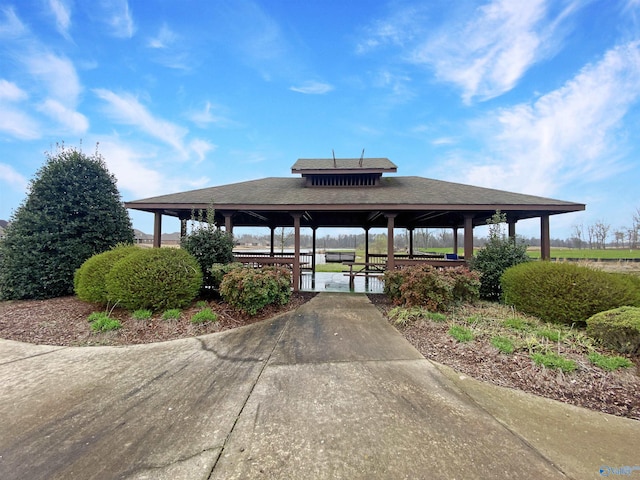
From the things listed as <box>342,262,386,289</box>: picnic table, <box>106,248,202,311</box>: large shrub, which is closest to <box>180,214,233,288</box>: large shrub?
<box>106,248,202,311</box>: large shrub

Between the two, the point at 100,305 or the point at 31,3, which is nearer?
the point at 100,305

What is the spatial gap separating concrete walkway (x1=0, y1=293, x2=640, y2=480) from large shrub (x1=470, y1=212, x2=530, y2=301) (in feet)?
13.5

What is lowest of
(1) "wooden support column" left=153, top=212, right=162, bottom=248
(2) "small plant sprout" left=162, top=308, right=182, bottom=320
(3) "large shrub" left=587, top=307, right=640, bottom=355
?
(2) "small plant sprout" left=162, top=308, right=182, bottom=320

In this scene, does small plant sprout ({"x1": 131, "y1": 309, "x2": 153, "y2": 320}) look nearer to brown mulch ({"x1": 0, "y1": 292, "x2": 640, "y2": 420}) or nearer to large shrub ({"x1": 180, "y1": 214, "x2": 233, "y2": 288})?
brown mulch ({"x1": 0, "y1": 292, "x2": 640, "y2": 420})

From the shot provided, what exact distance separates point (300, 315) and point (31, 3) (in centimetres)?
1111

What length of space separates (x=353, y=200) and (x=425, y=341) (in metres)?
4.39

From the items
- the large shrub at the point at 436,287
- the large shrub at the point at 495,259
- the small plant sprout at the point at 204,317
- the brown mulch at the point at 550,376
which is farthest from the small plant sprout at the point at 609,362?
the small plant sprout at the point at 204,317

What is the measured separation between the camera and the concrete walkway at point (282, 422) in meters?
1.78

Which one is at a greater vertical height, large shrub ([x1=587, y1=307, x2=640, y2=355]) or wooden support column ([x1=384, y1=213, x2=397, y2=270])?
wooden support column ([x1=384, y1=213, x2=397, y2=270])

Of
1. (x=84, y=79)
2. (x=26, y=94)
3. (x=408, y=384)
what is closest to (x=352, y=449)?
(x=408, y=384)

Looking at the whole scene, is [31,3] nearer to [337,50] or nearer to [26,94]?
[26,94]

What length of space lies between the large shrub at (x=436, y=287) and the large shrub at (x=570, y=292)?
0.91 m

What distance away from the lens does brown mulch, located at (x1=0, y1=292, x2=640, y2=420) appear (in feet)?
9.04

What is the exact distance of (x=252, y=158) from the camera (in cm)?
1983
